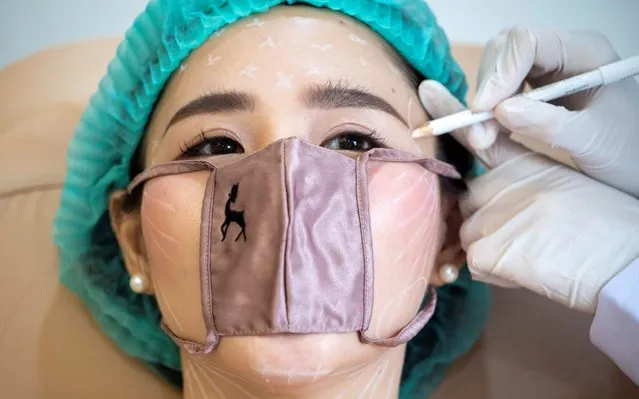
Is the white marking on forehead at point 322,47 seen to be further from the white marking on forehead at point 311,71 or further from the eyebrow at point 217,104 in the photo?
the eyebrow at point 217,104

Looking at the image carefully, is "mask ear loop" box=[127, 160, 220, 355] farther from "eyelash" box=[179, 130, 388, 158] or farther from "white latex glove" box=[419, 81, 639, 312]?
"white latex glove" box=[419, 81, 639, 312]

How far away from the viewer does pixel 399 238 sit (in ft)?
3.36

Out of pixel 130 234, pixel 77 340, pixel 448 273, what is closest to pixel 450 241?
pixel 448 273

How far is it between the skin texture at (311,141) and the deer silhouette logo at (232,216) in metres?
0.06

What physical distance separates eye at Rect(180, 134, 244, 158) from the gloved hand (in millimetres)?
423

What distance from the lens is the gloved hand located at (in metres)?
1.08

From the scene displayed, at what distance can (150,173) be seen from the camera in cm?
112

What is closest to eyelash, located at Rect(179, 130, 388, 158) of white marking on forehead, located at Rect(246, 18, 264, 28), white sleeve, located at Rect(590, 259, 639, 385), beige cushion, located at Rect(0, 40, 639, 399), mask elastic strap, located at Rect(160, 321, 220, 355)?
white marking on forehead, located at Rect(246, 18, 264, 28)

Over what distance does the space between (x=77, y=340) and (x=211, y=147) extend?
588mm

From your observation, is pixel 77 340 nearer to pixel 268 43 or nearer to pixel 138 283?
pixel 138 283

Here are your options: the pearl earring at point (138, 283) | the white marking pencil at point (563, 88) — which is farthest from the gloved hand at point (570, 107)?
the pearl earring at point (138, 283)

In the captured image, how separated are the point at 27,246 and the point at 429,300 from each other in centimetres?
92

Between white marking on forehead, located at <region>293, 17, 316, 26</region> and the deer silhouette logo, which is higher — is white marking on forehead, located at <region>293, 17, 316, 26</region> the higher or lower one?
the higher one

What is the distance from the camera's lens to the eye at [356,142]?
1.10 metres
